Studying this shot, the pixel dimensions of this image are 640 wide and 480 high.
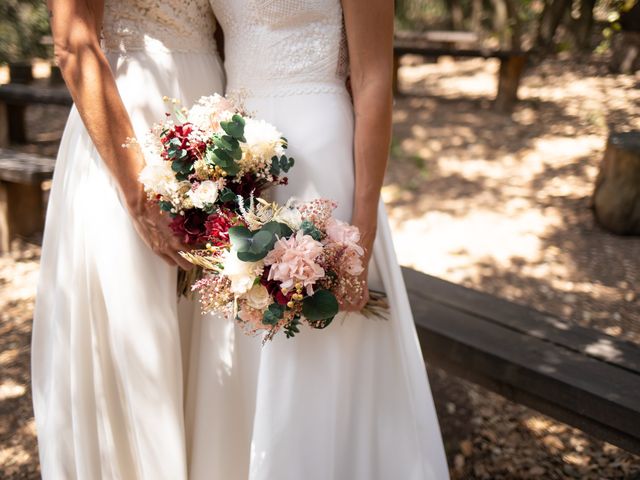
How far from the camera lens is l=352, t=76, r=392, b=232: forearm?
6.32 ft

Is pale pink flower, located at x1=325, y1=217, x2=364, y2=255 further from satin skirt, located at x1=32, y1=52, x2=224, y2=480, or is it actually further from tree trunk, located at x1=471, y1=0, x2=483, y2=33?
tree trunk, located at x1=471, y1=0, x2=483, y2=33

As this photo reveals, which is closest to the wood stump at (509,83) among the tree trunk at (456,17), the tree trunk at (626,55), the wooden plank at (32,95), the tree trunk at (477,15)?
the tree trunk at (626,55)

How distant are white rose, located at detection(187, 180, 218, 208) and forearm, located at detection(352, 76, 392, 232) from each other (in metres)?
0.46

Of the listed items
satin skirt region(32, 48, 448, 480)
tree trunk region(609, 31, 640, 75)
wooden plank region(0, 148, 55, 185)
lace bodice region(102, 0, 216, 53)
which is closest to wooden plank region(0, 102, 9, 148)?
wooden plank region(0, 148, 55, 185)

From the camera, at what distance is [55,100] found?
21.0 feet

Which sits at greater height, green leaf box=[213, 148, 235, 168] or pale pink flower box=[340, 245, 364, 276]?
green leaf box=[213, 148, 235, 168]

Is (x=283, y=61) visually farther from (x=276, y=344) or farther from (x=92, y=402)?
(x=92, y=402)

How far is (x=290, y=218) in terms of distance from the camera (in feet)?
5.72

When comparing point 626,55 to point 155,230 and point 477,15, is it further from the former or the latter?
point 155,230

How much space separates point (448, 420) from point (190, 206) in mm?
2072

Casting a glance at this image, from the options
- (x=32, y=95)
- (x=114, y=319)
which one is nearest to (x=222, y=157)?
(x=114, y=319)

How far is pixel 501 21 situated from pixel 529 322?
35.9ft

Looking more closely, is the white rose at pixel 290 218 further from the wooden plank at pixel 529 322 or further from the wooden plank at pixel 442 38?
the wooden plank at pixel 442 38

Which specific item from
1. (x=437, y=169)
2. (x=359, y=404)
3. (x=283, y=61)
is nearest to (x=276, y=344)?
(x=359, y=404)
